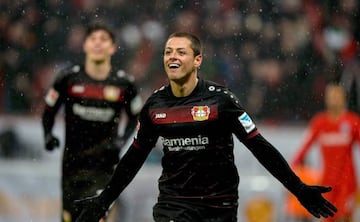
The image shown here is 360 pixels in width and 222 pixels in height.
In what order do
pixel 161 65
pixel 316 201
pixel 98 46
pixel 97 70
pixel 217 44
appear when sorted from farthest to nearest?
1. pixel 217 44
2. pixel 161 65
3. pixel 97 70
4. pixel 98 46
5. pixel 316 201

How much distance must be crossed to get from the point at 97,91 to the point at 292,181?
113 inches

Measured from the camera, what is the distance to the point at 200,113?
6.57 m

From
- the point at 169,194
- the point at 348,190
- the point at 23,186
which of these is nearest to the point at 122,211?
the point at 23,186

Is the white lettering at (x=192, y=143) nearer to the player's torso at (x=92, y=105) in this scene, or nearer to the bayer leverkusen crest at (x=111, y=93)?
the player's torso at (x=92, y=105)

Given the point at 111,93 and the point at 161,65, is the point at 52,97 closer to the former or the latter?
the point at 111,93

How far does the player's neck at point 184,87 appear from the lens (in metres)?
6.66

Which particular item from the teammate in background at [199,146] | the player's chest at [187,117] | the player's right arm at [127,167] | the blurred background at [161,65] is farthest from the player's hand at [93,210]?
the blurred background at [161,65]

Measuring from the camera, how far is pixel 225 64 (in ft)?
47.1

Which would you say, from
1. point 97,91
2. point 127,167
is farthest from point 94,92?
point 127,167

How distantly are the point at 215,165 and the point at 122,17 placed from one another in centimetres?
900

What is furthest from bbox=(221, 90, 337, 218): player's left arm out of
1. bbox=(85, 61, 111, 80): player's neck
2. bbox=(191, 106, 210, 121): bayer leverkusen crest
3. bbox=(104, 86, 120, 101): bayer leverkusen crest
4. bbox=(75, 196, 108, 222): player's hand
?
bbox=(85, 61, 111, 80): player's neck

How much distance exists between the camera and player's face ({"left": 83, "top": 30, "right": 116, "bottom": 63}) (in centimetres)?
884

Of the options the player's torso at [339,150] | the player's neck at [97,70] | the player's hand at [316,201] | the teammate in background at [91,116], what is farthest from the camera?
the player's torso at [339,150]

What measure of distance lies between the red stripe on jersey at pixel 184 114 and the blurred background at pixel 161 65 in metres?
5.70
